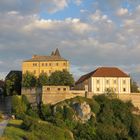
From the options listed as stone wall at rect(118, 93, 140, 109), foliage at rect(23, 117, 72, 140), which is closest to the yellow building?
stone wall at rect(118, 93, 140, 109)

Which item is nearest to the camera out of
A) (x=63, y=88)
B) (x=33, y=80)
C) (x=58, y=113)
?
(x=58, y=113)

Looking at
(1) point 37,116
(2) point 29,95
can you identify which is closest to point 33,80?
(2) point 29,95

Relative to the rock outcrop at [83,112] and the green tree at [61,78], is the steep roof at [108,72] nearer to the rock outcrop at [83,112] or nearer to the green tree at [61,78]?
the green tree at [61,78]

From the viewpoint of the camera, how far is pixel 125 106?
87.0m

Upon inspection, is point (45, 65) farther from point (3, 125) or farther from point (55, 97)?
point (3, 125)

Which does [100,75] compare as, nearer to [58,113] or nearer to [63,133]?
[58,113]

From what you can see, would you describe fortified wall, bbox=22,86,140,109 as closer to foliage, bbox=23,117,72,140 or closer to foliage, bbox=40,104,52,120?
foliage, bbox=40,104,52,120

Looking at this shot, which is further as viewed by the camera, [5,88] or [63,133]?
[5,88]

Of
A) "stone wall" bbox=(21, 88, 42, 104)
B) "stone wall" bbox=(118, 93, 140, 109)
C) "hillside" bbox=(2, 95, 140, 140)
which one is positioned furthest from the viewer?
"stone wall" bbox=(118, 93, 140, 109)

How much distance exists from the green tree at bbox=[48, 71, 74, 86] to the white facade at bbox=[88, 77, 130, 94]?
13.3ft

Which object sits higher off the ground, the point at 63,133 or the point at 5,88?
the point at 5,88

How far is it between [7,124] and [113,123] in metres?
17.5

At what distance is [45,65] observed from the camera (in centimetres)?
10194

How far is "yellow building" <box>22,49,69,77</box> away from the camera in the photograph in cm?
10056
